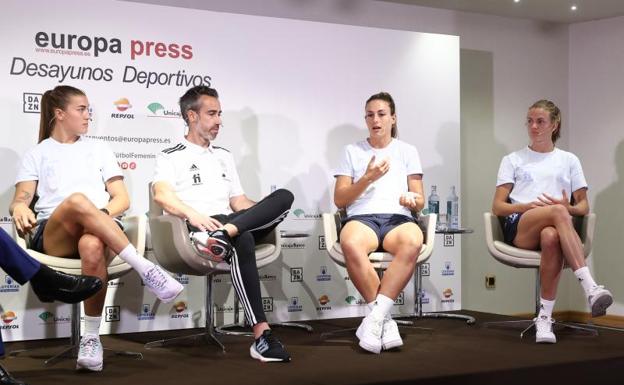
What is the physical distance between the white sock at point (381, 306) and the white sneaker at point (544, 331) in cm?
86

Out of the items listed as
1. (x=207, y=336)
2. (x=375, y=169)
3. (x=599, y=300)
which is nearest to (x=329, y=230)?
(x=375, y=169)

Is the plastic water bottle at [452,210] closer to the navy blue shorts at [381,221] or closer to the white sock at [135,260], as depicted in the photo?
the navy blue shorts at [381,221]

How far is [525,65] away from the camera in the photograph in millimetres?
7266

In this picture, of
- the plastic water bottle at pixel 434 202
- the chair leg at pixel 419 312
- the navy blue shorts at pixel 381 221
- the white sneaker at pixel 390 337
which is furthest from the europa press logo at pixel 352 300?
the white sneaker at pixel 390 337

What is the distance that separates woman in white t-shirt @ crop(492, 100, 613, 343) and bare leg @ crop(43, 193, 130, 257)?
7.20 ft

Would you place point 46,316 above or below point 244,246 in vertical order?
below

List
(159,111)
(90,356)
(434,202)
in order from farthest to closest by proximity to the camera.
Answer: (434,202)
(159,111)
(90,356)

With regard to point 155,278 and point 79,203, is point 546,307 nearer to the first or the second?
point 155,278

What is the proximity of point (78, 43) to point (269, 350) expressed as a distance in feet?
7.13

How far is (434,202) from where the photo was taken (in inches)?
234

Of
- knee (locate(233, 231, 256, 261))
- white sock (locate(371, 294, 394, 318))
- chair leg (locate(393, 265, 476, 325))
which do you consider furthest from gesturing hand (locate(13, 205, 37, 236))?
chair leg (locate(393, 265, 476, 325))

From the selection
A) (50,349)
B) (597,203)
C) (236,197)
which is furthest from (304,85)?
(597,203)

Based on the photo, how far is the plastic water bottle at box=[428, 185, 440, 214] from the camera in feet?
19.5

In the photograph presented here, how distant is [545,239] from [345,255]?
1069 millimetres
